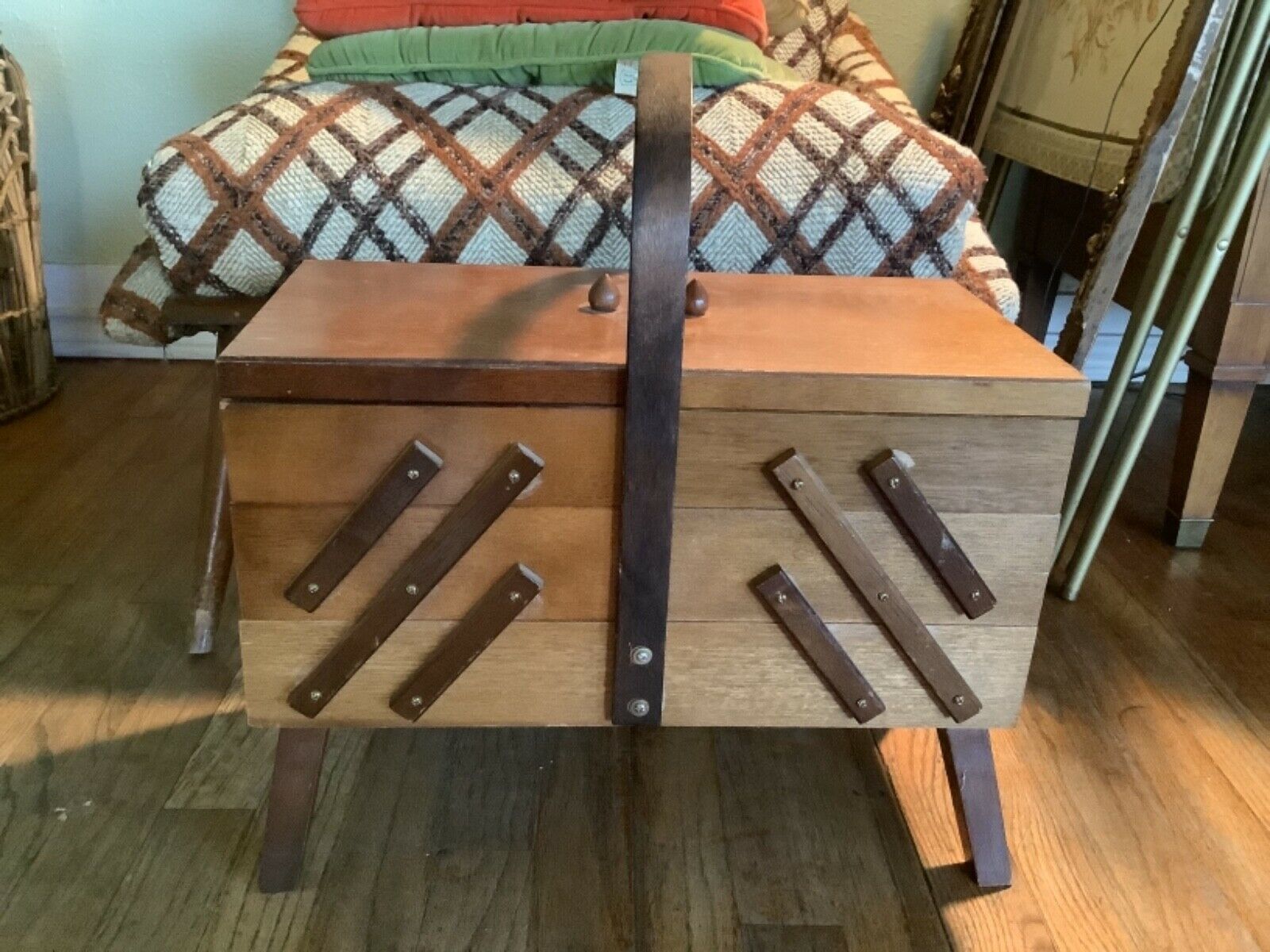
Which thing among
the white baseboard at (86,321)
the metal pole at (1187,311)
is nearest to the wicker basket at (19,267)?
the white baseboard at (86,321)

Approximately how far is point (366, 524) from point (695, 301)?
0.95 feet

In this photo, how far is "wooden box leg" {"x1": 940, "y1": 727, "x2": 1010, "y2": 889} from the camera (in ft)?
2.66

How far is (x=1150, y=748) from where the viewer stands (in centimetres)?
98

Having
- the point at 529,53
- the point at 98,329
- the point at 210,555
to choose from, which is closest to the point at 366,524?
the point at 210,555

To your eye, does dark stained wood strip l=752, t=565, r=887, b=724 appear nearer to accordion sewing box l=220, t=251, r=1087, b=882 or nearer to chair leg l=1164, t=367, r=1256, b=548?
accordion sewing box l=220, t=251, r=1087, b=882

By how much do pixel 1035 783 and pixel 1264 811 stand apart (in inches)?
7.5

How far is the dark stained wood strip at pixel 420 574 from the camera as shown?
69 centimetres

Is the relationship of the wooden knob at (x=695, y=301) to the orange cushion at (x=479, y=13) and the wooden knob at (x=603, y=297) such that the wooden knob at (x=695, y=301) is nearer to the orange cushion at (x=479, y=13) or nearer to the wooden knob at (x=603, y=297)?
the wooden knob at (x=603, y=297)

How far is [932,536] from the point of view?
2.35ft

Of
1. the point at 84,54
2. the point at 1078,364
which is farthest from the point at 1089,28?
the point at 84,54

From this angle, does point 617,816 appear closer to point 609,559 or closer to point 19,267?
point 609,559

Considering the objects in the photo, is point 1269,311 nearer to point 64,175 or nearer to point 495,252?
point 495,252

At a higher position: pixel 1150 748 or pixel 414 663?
pixel 414 663

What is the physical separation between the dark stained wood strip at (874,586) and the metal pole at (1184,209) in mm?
304
